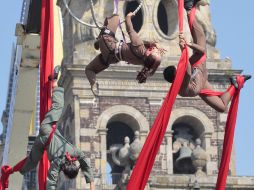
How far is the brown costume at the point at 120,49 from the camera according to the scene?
55.5 ft

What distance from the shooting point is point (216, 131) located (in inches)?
2542

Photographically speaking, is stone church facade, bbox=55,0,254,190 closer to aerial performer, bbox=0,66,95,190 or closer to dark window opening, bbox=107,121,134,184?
dark window opening, bbox=107,121,134,184

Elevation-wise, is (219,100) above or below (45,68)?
below

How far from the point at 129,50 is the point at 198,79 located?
3.20 feet

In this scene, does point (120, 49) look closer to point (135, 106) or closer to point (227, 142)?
point (227, 142)

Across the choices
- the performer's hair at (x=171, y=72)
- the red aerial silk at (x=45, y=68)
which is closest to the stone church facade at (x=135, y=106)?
the red aerial silk at (x=45, y=68)

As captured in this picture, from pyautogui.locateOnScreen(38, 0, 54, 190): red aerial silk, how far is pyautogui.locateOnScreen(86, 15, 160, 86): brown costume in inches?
50.1

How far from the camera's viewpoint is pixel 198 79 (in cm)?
1733

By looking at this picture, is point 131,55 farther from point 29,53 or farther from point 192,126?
point 192,126

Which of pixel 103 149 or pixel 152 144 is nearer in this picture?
pixel 152 144

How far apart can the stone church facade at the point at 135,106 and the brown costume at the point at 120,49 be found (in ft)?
146

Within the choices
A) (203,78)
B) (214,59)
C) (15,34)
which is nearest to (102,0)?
(214,59)

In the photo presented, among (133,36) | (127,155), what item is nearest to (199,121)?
(127,155)

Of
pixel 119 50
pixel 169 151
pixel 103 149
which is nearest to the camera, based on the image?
pixel 119 50
